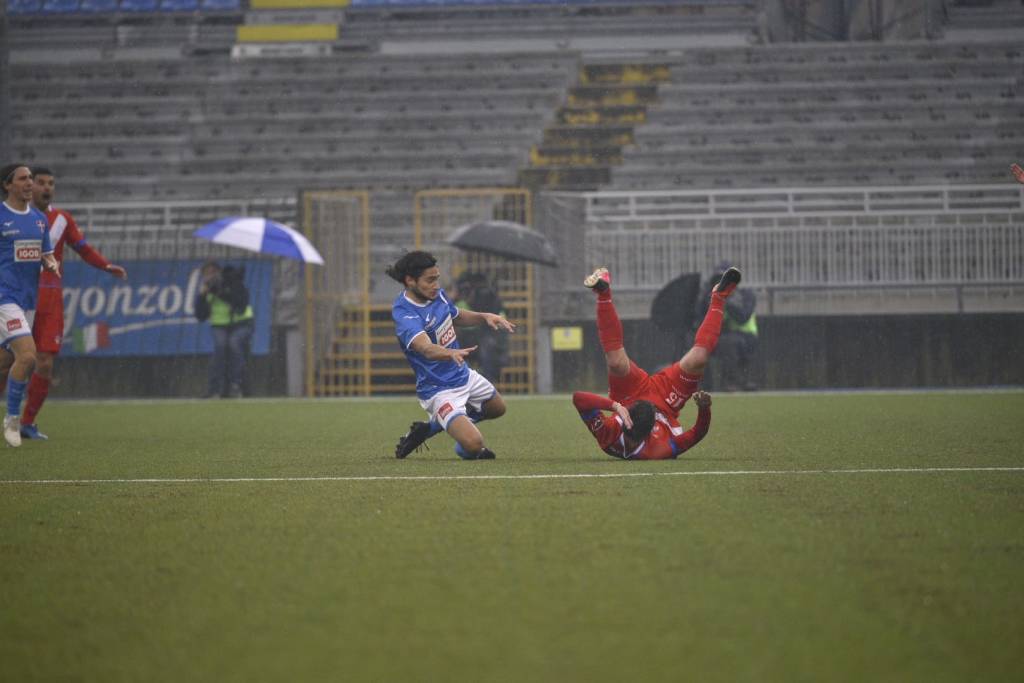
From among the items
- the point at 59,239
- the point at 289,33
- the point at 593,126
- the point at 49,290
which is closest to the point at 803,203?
the point at 593,126

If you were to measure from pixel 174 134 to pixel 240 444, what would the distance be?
1894 cm

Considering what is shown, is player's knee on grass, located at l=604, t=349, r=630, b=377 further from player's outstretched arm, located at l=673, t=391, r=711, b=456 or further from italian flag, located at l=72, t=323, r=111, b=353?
italian flag, located at l=72, t=323, r=111, b=353

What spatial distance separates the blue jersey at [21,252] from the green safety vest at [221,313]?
9547 millimetres

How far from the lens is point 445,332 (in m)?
9.09

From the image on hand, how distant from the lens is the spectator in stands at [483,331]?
1922 cm

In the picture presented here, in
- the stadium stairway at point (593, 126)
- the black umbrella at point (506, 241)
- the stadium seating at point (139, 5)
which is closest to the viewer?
the black umbrella at point (506, 241)

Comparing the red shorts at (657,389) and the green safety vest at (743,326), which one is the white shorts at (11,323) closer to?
the red shorts at (657,389)

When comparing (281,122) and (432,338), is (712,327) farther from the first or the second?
(281,122)

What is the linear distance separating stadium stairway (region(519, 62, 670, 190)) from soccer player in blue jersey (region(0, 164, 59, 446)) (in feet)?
52.2

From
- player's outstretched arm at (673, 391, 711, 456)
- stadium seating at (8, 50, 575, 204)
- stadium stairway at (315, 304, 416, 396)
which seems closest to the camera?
player's outstretched arm at (673, 391, 711, 456)

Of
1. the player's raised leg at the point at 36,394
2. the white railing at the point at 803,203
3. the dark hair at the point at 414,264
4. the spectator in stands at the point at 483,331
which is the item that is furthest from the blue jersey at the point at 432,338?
the white railing at the point at 803,203


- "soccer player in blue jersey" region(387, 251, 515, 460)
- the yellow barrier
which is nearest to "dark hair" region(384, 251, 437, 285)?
"soccer player in blue jersey" region(387, 251, 515, 460)

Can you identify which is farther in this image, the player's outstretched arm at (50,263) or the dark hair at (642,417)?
the player's outstretched arm at (50,263)

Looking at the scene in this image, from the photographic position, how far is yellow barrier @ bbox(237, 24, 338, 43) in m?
31.0
